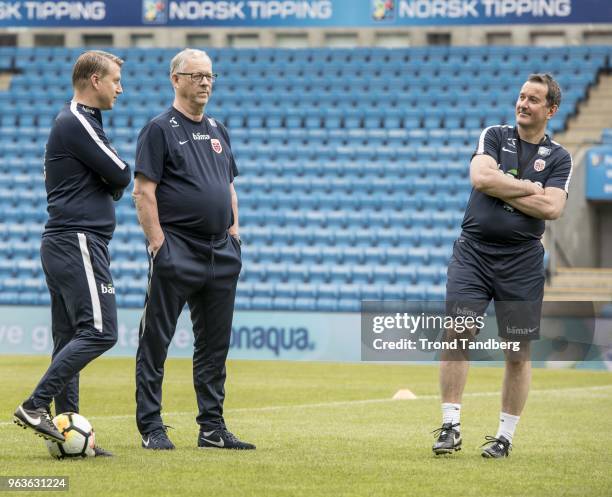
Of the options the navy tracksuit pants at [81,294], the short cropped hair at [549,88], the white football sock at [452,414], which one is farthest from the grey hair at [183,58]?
the white football sock at [452,414]

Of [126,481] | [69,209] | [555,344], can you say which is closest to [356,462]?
[126,481]

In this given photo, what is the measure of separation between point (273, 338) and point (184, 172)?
10266mm

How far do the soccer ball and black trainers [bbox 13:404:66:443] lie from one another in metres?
0.16

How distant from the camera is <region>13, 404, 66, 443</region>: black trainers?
19.4 feet

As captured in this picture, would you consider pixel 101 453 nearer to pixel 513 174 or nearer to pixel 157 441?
pixel 157 441

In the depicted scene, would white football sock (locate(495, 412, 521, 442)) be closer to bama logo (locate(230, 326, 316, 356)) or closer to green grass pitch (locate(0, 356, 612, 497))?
green grass pitch (locate(0, 356, 612, 497))

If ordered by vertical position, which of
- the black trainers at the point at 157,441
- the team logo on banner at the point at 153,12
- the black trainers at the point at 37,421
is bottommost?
the black trainers at the point at 157,441

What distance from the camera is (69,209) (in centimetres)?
628

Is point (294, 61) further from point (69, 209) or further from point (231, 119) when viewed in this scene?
point (69, 209)

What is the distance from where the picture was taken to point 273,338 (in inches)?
658

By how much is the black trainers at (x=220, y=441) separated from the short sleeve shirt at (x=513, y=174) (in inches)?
69.3

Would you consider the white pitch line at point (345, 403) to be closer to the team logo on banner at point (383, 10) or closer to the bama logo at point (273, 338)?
the bama logo at point (273, 338)

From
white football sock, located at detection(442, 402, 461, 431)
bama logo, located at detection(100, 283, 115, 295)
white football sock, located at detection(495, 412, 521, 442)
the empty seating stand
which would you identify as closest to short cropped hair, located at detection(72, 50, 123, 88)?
bama logo, located at detection(100, 283, 115, 295)

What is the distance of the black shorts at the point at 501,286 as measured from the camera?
21.7 feet
